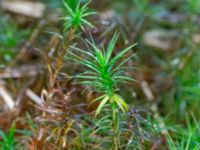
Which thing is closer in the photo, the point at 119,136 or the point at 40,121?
the point at 119,136

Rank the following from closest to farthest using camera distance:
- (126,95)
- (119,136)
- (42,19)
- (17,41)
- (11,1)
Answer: (119,136)
(126,95)
(17,41)
(42,19)
(11,1)

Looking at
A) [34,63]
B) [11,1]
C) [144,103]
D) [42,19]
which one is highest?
[11,1]

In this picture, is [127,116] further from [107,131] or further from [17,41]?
[17,41]

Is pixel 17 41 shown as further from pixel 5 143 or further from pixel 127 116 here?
pixel 127 116

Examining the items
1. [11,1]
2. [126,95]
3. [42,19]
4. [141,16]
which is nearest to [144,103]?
[126,95]

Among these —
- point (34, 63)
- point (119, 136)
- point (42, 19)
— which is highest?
point (42, 19)

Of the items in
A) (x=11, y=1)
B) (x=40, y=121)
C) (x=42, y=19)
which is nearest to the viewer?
(x=40, y=121)

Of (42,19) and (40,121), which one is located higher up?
(42,19)

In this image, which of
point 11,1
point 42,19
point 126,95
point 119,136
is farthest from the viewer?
point 11,1

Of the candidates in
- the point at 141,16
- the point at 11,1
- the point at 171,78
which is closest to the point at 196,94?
the point at 171,78
